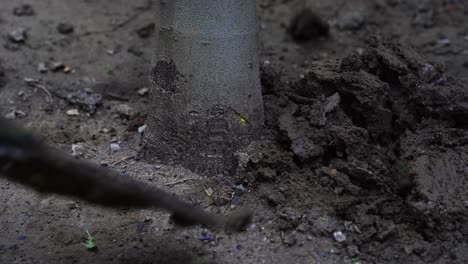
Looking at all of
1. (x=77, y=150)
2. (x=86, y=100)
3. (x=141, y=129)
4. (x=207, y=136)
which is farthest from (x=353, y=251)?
(x=86, y=100)

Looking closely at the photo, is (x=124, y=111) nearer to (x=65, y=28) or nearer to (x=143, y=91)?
(x=143, y=91)

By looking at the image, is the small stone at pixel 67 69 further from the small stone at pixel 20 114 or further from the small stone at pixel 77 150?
the small stone at pixel 77 150

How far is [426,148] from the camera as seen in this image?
263 cm

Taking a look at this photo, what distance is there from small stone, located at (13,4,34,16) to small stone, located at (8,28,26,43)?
222mm

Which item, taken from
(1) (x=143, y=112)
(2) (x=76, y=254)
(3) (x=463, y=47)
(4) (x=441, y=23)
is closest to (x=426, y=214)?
(2) (x=76, y=254)

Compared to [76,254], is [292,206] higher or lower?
higher

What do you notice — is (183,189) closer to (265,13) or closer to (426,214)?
(426,214)

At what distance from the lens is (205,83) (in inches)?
104

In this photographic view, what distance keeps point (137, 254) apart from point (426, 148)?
53.5 inches

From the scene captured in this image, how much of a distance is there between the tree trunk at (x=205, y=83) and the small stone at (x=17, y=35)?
4.93ft

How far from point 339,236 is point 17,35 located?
2.62m

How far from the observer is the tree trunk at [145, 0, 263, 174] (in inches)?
102

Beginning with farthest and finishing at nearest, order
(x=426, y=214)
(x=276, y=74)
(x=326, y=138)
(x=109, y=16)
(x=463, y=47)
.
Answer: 1. (x=109, y=16)
2. (x=463, y=47)
3. (x=276, y=74)
4. (x=326, y=138)
5. (x=426, y=214)

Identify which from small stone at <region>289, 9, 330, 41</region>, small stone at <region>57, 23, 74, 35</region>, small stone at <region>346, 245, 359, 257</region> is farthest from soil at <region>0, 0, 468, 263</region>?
small stone at <region>289, 9, 330, 41</region>
